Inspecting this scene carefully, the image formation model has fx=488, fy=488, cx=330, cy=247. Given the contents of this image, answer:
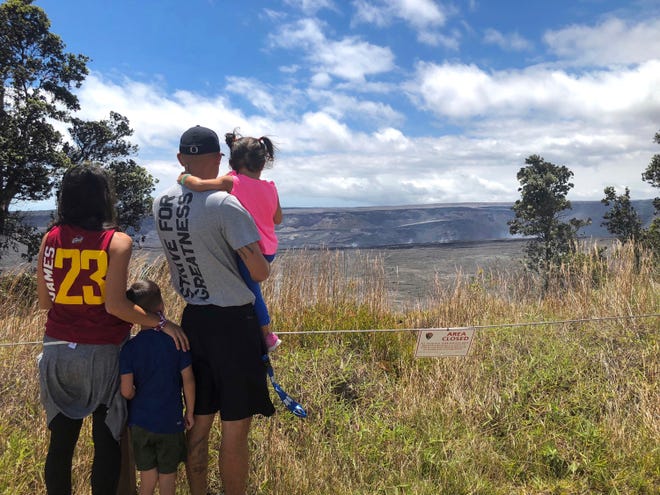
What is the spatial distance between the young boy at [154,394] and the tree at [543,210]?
471 inches

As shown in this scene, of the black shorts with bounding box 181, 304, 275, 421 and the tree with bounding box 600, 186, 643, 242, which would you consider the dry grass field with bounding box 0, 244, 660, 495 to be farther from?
the tree with bounding box 600, 186, 643, 242

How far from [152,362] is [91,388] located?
10.1 inches

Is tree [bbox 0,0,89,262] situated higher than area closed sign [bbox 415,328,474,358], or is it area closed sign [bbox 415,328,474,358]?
tree [bbox 0,0,89,262]

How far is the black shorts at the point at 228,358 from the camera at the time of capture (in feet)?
6.72

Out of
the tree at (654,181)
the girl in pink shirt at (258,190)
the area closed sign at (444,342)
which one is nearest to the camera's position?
the girl in pink shirt at (258,190)

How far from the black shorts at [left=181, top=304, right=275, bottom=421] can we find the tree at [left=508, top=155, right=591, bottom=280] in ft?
38.7

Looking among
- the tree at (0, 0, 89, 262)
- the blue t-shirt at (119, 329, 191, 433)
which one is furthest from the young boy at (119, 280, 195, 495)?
the tree at (0, 0, 89, 262)

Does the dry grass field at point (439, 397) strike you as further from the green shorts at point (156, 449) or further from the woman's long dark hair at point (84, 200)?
the woman's long dark hair at point (84, 200)

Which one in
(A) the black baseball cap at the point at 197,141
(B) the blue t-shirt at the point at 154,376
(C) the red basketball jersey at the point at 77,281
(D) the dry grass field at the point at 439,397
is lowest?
(D) the dry grass field at the point at 439,397

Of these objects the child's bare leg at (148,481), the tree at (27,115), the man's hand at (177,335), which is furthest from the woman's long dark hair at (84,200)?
the tree at (27,115)

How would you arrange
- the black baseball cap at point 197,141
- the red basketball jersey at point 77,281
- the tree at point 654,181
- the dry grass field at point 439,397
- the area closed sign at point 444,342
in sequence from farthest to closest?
the tree at point 654,181
the area closed sign at point 444,342
the dry grass field at point 439,397
the black baseball cap at point 197,141
the red basketball jersey at point 77,281

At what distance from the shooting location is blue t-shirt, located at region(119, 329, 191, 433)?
2033 mm

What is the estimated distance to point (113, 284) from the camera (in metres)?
1.89

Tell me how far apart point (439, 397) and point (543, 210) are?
438 inches
